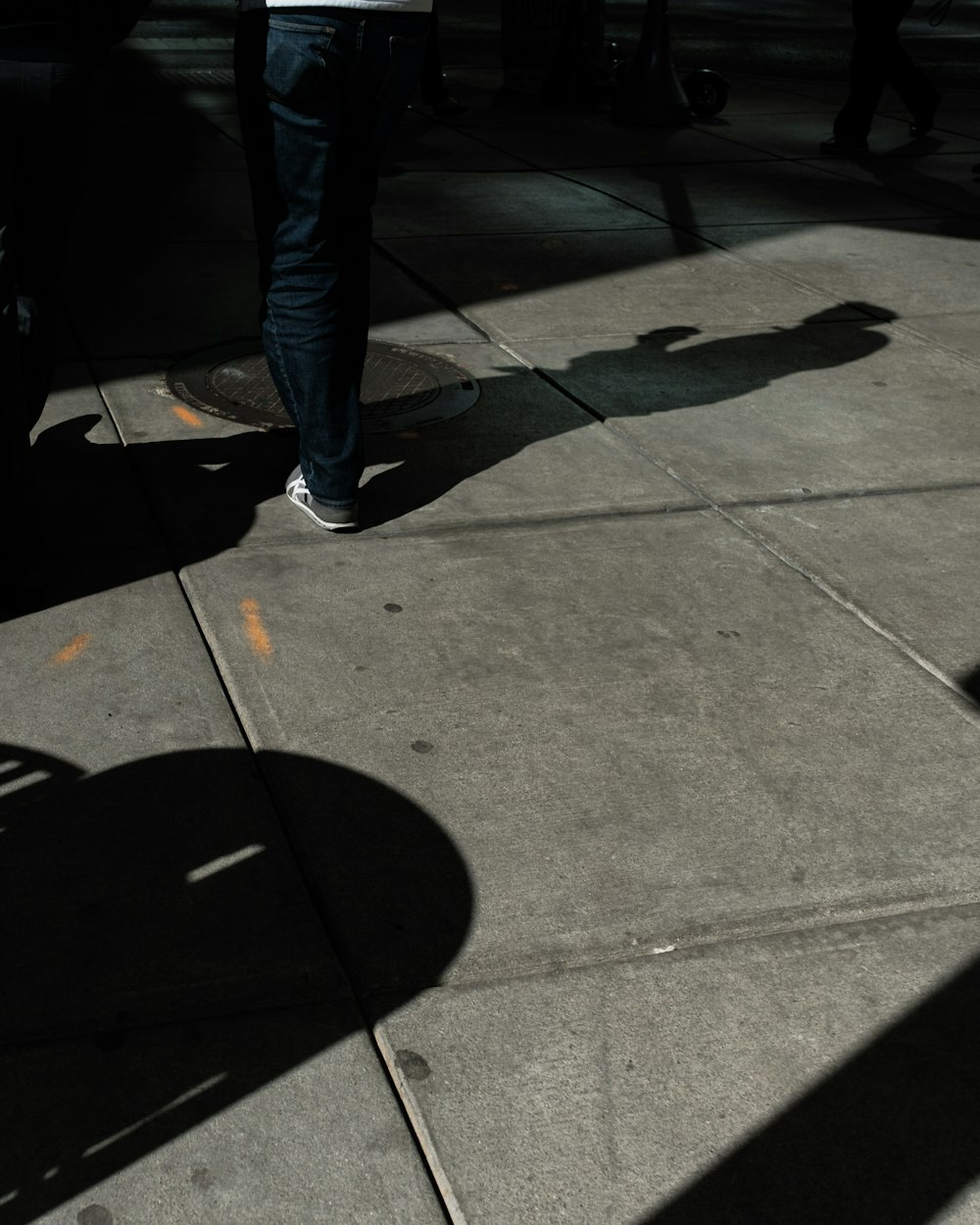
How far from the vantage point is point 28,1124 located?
205 centimetres

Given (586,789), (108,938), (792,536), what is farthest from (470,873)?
(792,536)

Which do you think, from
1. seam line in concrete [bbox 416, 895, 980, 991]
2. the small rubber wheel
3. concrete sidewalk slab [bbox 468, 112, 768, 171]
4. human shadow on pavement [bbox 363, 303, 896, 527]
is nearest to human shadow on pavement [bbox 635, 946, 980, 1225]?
seam line in concrete [bbox 416, 895, 980, 991]

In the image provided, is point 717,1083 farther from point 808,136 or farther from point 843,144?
point 808,136

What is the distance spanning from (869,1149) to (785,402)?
10.9 feet

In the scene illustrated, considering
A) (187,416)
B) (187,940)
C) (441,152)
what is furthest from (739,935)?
(441,152)

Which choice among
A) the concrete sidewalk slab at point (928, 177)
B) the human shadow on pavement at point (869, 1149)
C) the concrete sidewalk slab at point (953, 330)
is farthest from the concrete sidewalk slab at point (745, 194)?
the human shadow on pavement at point (869, 1149)

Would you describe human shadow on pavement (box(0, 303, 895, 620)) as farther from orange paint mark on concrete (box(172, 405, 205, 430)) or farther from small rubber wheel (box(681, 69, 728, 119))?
small rubber wheel (box(681, 69, 728, 119))

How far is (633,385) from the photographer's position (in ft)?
16.9

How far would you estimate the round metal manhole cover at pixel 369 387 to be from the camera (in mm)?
4754

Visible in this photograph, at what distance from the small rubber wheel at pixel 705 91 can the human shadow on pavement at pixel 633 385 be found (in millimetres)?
5209

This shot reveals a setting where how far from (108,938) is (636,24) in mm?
18411

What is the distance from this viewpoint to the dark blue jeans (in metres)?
3.40

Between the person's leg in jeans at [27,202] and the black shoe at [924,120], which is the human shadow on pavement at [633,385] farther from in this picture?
the black shoe at [924,120]

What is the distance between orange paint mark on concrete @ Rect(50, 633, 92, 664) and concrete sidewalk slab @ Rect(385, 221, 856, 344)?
8.77 ft
